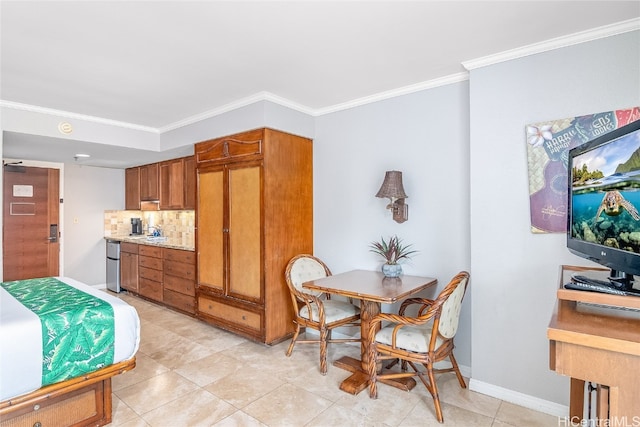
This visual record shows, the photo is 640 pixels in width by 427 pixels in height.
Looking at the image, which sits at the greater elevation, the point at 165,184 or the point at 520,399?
the point at 165,184

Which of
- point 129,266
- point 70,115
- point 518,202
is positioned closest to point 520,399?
point 518,202

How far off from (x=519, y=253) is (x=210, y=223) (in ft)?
10.2

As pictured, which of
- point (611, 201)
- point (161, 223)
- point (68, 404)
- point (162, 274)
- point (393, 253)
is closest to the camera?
point (611, 201)

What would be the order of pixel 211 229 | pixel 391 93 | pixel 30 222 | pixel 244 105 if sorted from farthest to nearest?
pixel 30 222 → pixel 211 229 → pixel 244 105 → pixel 391 93

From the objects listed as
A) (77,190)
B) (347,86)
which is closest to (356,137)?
(347,86)

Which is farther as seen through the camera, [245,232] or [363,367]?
[245,232]

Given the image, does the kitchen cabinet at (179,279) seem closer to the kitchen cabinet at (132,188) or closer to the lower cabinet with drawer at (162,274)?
the lower cabinet with drawer at (162,274)

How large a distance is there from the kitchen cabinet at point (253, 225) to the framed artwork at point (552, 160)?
7.14 feet

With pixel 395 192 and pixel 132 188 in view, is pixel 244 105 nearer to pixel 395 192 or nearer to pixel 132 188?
pixel 395 192

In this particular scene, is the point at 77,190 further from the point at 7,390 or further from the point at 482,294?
the point at 482,294

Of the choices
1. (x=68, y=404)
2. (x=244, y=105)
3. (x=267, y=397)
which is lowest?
(x=267, y=397)

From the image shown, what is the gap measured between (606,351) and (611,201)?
544 mm

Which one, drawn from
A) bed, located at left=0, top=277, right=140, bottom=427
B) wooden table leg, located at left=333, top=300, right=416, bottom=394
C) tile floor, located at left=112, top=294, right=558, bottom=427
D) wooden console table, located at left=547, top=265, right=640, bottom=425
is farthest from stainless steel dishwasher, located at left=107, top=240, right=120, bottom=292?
wooden console table, located at left=547, top=265, right=640, bottom=425

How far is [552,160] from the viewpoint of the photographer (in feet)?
7.48
